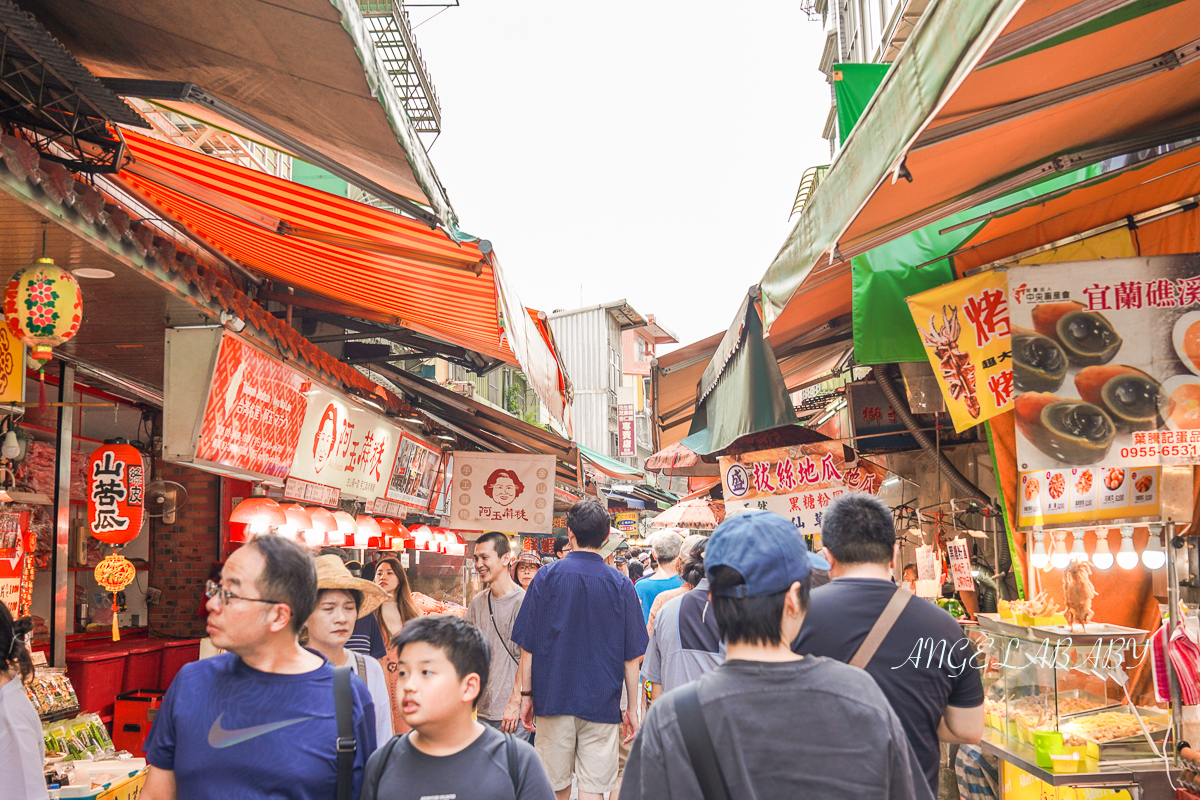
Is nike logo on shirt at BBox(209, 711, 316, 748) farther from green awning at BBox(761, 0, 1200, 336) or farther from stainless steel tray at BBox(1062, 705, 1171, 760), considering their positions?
stainless steel tray at BBox(1062, 705, 1171, 760)

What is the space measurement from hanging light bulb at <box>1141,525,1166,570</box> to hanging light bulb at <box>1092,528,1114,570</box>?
217mm

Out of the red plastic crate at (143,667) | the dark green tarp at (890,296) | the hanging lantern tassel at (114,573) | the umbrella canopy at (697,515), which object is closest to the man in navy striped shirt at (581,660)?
the dark green tarp at (890,296)

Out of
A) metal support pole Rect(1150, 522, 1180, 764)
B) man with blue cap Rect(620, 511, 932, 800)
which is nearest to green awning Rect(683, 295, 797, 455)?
metal support pole Rect(1150, 522, 1180, 764)

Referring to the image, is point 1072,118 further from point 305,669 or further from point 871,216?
point 305,669

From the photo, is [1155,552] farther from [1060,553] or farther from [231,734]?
[231,734]

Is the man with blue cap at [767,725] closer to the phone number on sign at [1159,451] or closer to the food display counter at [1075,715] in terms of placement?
the phone number on sign at [1159,451]

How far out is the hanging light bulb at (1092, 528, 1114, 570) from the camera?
5738 mm

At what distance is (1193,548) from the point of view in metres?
5.12

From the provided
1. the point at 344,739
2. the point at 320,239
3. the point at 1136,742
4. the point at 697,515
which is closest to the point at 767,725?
the point at 344,739

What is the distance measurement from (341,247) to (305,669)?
340 cm

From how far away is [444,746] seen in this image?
2.69 m

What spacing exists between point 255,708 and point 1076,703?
4257 mm

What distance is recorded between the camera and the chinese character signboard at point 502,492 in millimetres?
13062

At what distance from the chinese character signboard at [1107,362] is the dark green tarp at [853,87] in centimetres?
331
